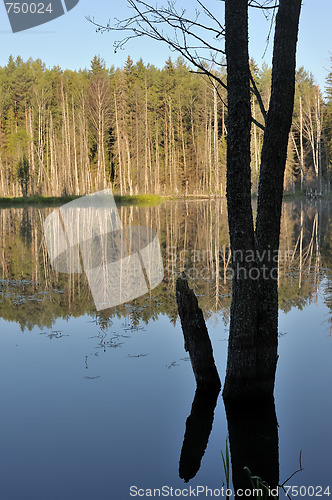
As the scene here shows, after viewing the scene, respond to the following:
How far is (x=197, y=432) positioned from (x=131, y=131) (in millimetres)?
52246

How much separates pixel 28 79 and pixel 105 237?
53.6 m

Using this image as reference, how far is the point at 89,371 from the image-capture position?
17.0 ft

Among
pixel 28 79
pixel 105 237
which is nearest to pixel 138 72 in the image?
pixel 28 79

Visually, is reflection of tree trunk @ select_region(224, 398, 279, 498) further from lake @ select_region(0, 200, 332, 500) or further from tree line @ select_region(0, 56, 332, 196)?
tree line @ select_region(0, 56, 332, 196)

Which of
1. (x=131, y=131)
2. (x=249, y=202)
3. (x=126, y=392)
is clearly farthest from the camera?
(x=131, y=131)

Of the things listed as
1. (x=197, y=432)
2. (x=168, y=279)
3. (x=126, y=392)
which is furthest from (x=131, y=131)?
(x=197, y=432)

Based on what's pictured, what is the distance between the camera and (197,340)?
14.6ft

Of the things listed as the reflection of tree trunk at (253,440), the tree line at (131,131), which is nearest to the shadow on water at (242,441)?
the reflection of tree trunk at (253,440)

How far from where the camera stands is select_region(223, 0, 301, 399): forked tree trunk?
415 centimetres

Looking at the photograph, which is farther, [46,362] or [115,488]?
[46,362]

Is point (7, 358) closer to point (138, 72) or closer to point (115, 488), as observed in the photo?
point (115, 488)

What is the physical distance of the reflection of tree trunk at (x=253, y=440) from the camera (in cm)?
332

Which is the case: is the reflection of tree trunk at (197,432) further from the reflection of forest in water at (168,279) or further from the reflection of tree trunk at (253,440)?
the reflection of forest in water at (168,279)

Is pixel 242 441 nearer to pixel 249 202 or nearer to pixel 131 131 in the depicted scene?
pixel 249 202
